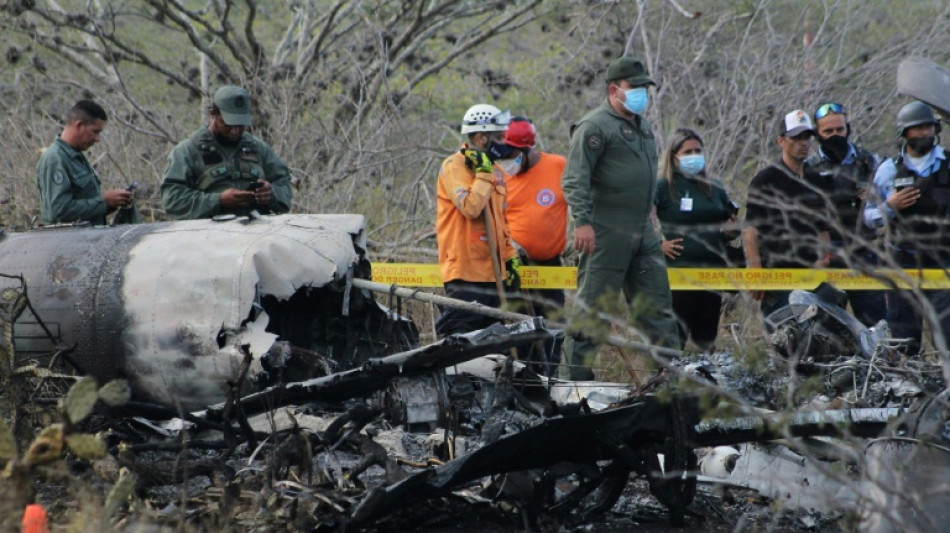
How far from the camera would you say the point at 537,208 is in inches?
319

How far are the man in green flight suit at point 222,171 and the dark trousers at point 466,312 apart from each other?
121 cm

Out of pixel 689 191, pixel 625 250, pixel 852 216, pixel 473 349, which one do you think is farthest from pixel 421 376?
pixel 852 216

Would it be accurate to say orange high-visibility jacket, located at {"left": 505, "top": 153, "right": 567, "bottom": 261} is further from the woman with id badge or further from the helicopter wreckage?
the helicopter wreckage

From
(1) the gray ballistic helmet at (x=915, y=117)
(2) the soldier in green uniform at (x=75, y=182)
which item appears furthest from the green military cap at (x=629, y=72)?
(2) the soldier in green uniform at (x=75, y=182)

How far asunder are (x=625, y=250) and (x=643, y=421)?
2.76 metres

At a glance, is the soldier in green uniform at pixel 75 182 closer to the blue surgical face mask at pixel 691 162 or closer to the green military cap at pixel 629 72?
the green military cap at pixel 629 72

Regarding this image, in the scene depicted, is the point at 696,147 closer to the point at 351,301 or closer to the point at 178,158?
the point at 351,301

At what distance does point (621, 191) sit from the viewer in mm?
7473

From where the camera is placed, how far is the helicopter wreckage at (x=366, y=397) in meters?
4.62

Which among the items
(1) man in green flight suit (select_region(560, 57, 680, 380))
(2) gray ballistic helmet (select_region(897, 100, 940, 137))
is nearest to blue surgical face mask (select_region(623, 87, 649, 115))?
(1) man in green flight suit (select_region(560, 57, 680, 380))

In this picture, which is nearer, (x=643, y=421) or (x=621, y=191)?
(x=643, y=421)

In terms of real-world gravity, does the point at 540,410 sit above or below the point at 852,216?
below

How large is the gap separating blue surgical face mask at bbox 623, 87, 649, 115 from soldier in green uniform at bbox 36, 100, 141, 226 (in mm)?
3150

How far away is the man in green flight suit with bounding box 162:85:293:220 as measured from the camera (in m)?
7.17
